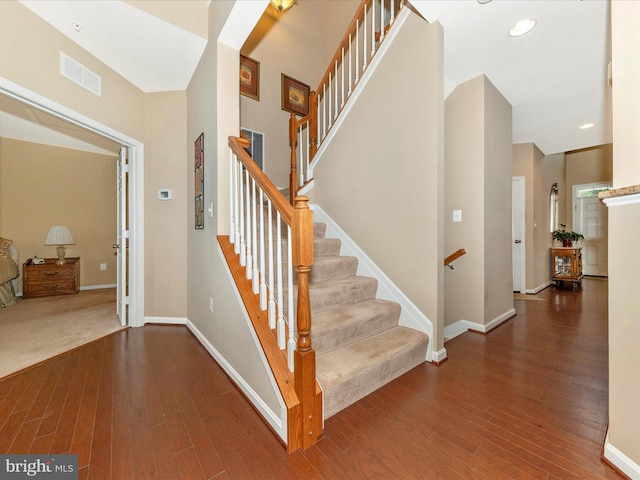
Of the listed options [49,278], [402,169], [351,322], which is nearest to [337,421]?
[351,322]

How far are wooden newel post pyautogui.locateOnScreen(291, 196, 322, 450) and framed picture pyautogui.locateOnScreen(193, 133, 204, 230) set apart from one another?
1.64 meters

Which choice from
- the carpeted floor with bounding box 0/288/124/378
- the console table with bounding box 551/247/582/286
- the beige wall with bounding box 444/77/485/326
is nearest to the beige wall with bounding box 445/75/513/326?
Result: the beige wall with bounding box 444/77/485/326

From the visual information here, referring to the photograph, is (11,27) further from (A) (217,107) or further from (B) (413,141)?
(B) (413,141)

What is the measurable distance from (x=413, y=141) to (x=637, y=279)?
1.70 meters

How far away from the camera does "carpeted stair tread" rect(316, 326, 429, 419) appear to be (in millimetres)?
1688

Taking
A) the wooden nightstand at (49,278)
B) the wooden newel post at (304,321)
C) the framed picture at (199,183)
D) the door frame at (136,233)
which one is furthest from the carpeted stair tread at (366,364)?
the wooden nightstand at (49,278)

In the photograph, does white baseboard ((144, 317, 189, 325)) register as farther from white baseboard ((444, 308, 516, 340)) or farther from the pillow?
the pillow

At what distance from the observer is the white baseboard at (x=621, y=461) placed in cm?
121

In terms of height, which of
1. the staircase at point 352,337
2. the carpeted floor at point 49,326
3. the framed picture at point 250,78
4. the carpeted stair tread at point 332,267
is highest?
the framed picture at point 250,78

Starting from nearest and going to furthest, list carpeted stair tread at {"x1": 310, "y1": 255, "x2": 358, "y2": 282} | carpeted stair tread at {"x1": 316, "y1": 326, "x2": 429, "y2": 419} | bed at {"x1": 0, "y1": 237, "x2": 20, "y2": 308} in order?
1. carpeted stair tread at {"x1": 316, "y1": 326, "x2": 429, "y2": 419}
2. carpeted stair tread at {"x1": 310, "y1": 255, "x2": 358, "y2": 282}
3. bed at {"x1": 0, "y1": 237, "x2": 20, "y2": 308}

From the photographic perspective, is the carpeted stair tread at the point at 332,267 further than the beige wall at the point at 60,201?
No

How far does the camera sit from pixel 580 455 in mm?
1368

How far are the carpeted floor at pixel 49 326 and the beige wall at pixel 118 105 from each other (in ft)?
2.18

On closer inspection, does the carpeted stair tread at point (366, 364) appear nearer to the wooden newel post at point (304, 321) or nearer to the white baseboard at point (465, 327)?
the wooden newel post at point (304, 321)
